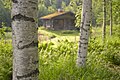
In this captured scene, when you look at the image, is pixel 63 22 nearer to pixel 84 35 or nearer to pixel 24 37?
pixel 84 35

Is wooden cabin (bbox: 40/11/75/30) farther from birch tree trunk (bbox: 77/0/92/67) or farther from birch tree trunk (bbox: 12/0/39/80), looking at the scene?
birch tree trunk (bbox: 12/0/39/80)

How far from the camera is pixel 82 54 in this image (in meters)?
6.47

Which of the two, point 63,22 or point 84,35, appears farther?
point 63,22

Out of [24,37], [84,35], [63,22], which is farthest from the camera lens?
[63,22]

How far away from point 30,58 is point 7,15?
54.3m

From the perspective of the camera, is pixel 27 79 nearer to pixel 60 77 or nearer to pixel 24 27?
pixel 24 27

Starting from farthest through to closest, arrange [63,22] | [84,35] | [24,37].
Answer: [63,22], [84,35], [24,37]

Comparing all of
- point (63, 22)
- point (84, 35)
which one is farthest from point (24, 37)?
point (63, 22)

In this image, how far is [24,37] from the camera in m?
2.17

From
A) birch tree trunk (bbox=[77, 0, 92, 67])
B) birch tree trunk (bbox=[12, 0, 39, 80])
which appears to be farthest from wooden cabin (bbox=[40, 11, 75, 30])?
birch tree trunk (bbox=[12, 0, 39, 80])

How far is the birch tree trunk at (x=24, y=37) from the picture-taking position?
216cm

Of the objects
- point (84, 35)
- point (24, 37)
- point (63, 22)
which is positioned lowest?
point (84, 35)

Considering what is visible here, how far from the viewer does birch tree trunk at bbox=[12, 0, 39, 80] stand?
7.09 feet

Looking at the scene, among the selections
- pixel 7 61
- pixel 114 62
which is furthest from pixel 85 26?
pixel 114 62
